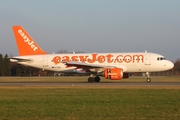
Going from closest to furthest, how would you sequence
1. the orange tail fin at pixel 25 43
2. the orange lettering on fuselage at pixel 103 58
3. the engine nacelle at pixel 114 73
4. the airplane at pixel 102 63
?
the engine nacelle at pixel 114 73
the airplane at pixel 102 63
the orange lettering on fuselage at pixel 103 58
the orange tail fin at pixel 25 43

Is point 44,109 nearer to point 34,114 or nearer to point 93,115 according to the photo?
point 34,114

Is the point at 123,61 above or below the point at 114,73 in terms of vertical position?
above

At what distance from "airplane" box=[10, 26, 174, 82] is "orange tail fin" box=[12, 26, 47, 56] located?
714mm

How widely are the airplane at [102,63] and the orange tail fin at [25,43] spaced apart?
71 cm

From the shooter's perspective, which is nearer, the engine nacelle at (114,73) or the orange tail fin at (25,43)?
the engine nacelle at (114,73)

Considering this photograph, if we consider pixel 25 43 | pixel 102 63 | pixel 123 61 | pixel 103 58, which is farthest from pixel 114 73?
pixel 25 43

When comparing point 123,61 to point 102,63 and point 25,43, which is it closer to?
point 102,63

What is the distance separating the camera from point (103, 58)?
1673 inches

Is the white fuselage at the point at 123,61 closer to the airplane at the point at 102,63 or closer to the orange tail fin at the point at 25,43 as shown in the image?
the airplane at the point at 102,63

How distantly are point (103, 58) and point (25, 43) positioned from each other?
1054cm

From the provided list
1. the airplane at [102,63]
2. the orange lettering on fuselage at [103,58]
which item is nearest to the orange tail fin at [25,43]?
the airplane at [102,63]

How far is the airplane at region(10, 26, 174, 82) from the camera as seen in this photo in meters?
41.5

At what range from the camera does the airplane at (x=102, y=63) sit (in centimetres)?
4150

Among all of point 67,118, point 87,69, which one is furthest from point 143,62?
point 67,118
